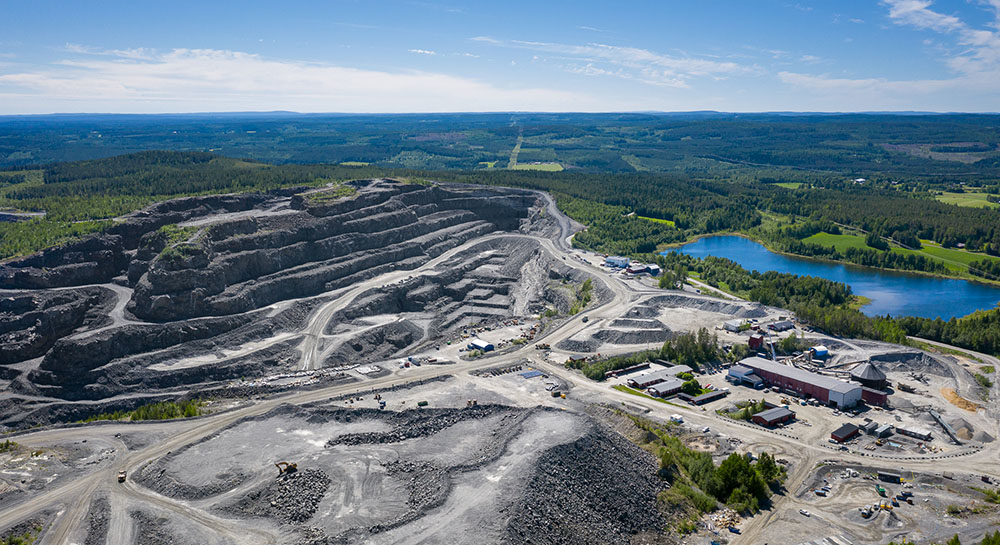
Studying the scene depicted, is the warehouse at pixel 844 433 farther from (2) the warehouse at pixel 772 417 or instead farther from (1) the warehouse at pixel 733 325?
(1) the warehouse at pixel 733 325

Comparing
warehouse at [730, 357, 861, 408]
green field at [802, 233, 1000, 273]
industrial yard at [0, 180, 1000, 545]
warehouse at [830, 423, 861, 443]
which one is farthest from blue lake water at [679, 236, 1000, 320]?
warehouse at [830, 423, 861, 443]

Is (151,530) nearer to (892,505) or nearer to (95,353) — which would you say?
(95,353)

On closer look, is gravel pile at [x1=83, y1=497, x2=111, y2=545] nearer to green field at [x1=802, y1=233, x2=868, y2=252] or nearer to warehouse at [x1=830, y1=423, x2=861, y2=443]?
warehouse at [x1=830, y1=423, x2=861, y2=443]

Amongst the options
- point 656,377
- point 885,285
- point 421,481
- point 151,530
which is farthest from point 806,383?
point 885,285

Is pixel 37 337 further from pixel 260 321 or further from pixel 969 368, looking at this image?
pixel 969 368

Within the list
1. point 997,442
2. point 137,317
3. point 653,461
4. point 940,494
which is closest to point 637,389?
point 653,461
